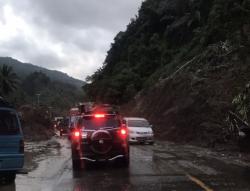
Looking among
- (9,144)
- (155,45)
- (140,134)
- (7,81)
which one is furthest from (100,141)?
(7,81)

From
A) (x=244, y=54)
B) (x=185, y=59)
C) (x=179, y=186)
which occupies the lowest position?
(x=179, y=186)

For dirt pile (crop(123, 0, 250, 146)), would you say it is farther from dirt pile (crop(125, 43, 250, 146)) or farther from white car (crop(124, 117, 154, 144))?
white car (crop(124, 117, 154, 144))

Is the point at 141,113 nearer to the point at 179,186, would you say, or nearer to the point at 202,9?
the point at 202,9

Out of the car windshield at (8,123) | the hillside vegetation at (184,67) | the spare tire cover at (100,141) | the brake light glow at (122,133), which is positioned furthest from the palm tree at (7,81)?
the car windshield at (8,123)

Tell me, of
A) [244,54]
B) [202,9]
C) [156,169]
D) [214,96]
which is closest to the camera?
[156,169]

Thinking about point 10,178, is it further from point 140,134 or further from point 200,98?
point 200,98

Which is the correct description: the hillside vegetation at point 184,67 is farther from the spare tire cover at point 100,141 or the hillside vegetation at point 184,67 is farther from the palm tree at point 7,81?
Answer: the palm tree at point 7,81

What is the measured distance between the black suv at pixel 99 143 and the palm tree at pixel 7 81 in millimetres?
110083

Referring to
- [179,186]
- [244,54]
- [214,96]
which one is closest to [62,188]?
[179,186]

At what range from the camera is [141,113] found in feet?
193

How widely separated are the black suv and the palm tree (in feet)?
361

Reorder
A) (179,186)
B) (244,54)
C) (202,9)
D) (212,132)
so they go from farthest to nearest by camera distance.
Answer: (202,9)
(212,132)
(244,54)
(179,186)

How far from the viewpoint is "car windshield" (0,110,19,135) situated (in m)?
14.7

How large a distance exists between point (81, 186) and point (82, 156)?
→ 4.55 meters
